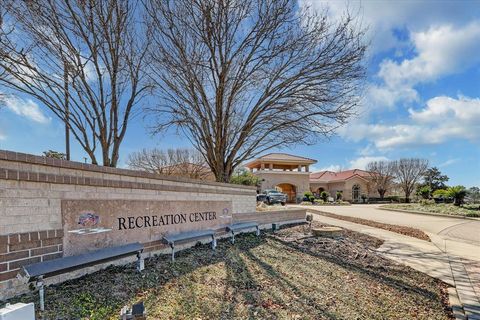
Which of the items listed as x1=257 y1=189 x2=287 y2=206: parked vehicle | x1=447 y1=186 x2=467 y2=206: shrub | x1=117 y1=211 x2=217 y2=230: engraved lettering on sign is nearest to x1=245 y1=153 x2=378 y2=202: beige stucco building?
x1=257 y1=189 x2=287 y2=206: parked vehicle

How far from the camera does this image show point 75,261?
4.12m

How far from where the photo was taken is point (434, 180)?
54281 millimetres

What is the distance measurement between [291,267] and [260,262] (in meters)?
0.65

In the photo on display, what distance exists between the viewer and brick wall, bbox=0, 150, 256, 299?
369cm

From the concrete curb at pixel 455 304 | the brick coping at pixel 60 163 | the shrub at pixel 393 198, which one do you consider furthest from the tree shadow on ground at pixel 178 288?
the shrub at pixel 393 198

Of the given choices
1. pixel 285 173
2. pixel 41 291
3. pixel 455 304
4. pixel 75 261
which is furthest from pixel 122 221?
pixel 285 173

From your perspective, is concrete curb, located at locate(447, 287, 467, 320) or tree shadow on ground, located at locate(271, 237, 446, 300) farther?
tree shadow on ground, located at locate(271, 237, 446, 300)

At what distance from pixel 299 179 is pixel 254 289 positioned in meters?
36.9

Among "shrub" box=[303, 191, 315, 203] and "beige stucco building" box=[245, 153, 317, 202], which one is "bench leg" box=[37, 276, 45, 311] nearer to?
"beige stucco building" box=[245, 153, 317, 202]

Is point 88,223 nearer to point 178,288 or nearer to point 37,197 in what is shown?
point 37,197

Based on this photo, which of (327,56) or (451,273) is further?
(327,56)

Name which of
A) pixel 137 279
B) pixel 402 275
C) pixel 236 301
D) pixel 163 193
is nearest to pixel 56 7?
pixel 163 193

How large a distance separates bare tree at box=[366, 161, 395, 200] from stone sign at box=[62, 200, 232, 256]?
47.7 m

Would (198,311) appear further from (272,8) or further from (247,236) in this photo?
(272,8)
